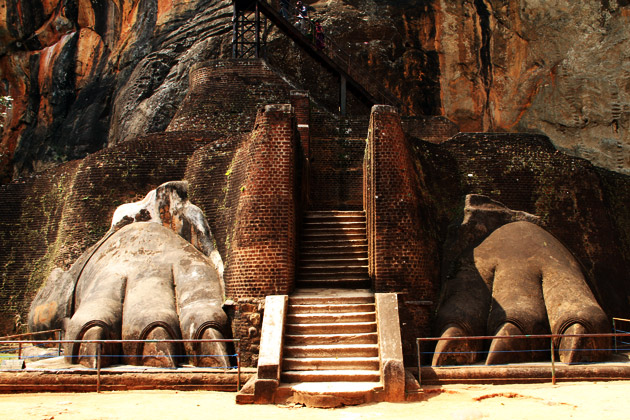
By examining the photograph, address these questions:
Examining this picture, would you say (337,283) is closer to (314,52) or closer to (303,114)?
(303,114)

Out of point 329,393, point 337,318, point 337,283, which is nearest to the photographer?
point 329,393

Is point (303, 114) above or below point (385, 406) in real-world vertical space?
above

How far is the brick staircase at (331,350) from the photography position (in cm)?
951

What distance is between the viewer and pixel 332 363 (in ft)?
33.9

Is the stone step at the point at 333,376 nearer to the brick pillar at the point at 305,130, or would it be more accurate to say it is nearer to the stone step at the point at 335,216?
the stone step at the point at 335,216

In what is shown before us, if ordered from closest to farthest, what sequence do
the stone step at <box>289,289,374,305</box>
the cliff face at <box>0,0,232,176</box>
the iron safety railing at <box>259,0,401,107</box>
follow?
the stone step at <box>289,289,374,305</box>, the iron safety railing at <box>259,0,401,107</box>, the cliff face at <box>0,0,232,176</box>

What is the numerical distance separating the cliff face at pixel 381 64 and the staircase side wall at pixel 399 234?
12568 millimetres

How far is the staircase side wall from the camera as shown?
39.9ft

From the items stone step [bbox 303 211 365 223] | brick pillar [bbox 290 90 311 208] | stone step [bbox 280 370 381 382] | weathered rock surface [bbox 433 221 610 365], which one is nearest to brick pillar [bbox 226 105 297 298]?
stone step [bbox 303 211 365 223]

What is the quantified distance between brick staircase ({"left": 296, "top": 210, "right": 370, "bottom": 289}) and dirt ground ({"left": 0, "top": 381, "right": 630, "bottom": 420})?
3337 mm

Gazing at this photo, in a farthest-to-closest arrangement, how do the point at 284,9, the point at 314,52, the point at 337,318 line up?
the point at 284,9
the point at 314,52
the point at 337,318

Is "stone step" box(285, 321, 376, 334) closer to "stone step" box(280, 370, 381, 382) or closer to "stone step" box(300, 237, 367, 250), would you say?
"stone step" box(280, 370, 381, 382)

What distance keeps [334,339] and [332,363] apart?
0.56 meters

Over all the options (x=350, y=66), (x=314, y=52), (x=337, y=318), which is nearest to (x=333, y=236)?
(x=337, y=318)
